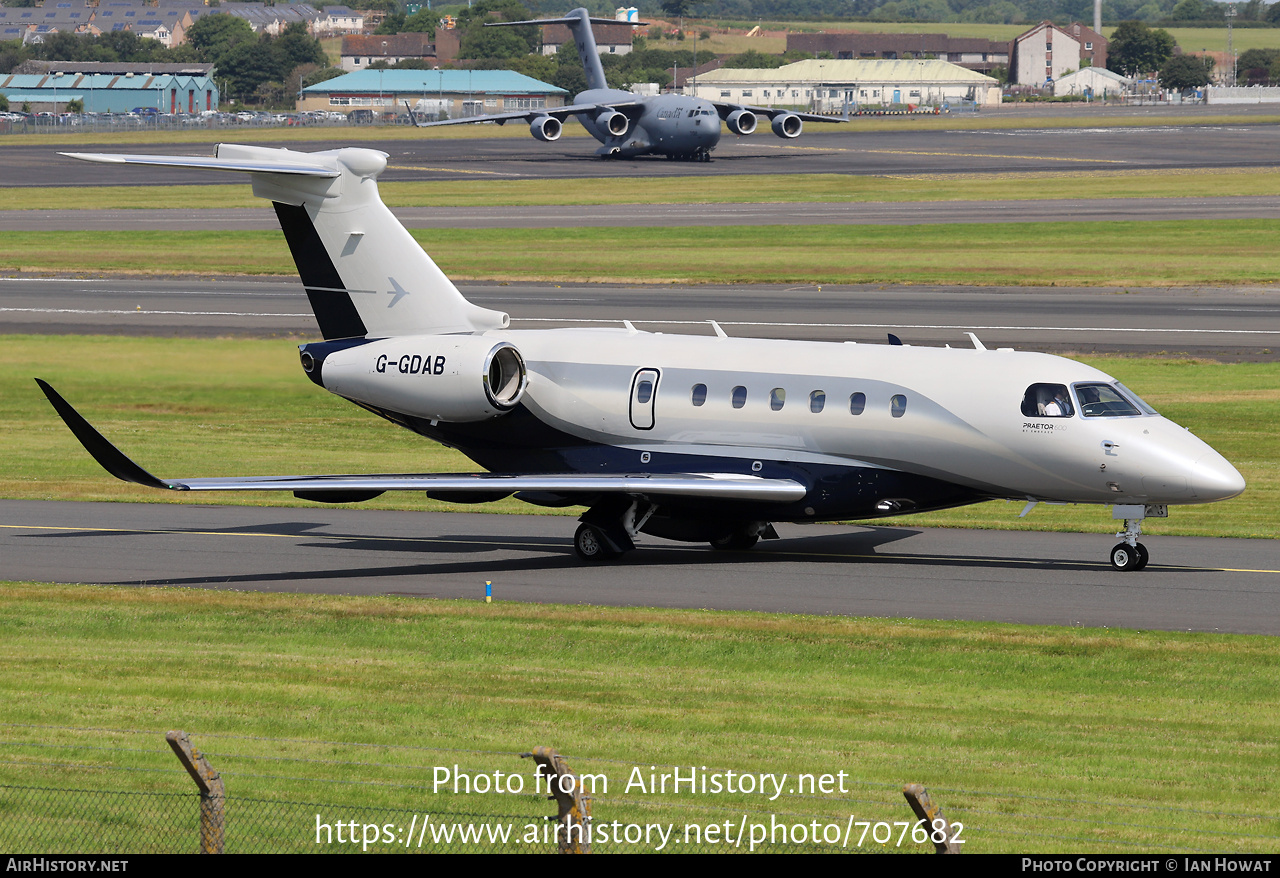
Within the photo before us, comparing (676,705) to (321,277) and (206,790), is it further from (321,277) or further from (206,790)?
(321,277)

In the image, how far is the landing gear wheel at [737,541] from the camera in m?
28.0

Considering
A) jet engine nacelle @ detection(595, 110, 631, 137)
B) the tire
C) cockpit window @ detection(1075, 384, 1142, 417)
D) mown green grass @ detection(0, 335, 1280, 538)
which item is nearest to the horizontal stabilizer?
mown green grass @ detection(0, 335, 1280, 538)

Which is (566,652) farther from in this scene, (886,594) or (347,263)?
(347,263)

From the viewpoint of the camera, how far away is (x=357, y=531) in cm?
3012

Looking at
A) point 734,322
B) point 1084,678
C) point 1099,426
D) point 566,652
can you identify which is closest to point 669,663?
point 566,652

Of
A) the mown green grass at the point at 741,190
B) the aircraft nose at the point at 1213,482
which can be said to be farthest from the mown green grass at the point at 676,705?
the mown green grass at the point at 741,190

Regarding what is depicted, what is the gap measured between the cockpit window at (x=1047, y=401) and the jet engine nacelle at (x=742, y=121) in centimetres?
9554

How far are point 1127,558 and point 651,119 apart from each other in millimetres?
93629

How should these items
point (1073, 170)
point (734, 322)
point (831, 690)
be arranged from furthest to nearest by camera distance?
point (1073, 170), point (734, 322), point (831, 690)

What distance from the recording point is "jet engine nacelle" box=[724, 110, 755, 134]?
117875mm

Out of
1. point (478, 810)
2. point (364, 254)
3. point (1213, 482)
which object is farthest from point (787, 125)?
point (478, 810)

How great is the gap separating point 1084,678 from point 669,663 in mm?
4828

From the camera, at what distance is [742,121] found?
118125 millimetres
